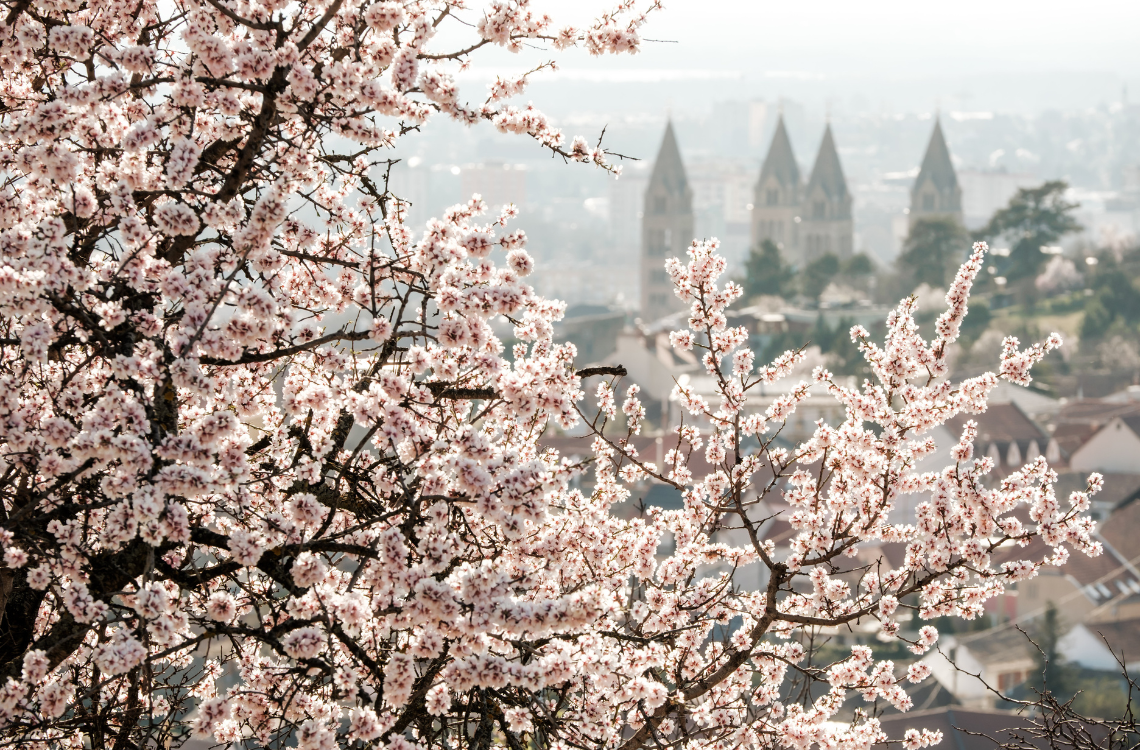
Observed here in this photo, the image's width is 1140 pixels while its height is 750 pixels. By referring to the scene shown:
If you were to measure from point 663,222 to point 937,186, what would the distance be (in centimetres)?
1897

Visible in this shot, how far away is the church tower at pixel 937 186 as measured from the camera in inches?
3969

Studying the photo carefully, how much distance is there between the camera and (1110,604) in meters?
34.5

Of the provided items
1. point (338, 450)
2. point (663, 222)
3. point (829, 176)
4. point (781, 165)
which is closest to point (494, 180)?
point (781, 165)

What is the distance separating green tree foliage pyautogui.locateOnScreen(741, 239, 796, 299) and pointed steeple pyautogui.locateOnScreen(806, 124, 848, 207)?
77.9ft

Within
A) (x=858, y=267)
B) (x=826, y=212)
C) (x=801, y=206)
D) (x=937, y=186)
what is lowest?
(x=858, y=267)

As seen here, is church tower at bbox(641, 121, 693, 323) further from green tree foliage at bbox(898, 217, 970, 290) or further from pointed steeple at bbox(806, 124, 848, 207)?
green tree foliage at bbox(898, 217, 970, 290)

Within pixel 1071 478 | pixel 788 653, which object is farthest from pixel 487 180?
pixel 788 653

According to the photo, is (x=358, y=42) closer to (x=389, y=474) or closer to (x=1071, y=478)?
(x=389, y=474)

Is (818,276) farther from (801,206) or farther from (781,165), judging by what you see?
(781,165)

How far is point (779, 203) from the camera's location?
105625 mm

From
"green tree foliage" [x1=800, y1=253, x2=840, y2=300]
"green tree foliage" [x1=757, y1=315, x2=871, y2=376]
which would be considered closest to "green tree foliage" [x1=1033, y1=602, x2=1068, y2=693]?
"green tree foliage" [x1=757, y1=315, x2=871, y2=376]

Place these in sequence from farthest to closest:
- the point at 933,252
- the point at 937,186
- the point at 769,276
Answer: the point at 937,186, the point at 933,252, the point at 769,276

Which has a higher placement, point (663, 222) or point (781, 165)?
point (781, 165)

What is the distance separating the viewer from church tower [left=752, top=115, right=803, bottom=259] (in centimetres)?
10481
